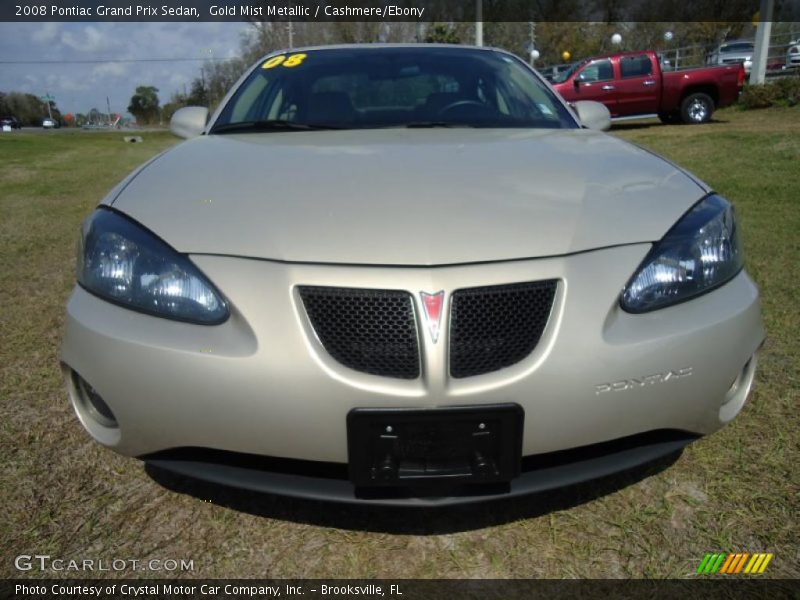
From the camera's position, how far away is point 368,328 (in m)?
1.33

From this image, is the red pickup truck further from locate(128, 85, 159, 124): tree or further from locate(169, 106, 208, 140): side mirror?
locate(128, 85, 159, 124): tree

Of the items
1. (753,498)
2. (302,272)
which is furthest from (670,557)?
(302,272)

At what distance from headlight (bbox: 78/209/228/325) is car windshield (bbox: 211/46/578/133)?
1.01 meters

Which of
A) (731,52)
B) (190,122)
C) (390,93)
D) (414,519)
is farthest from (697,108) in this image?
(414,519)

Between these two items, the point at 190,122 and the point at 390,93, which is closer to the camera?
the point at 390,93

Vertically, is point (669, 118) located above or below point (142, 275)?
below

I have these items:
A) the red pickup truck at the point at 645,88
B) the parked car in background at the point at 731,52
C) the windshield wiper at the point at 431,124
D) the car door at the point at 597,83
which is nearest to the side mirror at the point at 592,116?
the windshield wiper at the point at 431,124

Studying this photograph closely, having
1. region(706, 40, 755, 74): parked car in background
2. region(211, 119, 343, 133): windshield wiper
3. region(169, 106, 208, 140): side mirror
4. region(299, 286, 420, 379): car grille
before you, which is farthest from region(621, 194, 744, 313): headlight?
region(706, 40, 755, 74): parked car in background

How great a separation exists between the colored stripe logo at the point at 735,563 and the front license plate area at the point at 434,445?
60 centimetres

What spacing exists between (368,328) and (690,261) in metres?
0.80

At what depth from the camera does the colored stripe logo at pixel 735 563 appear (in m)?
1.53

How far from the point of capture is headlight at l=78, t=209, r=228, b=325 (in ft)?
4.59

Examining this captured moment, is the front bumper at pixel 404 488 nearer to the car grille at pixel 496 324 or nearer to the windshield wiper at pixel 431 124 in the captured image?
the car grille at pixel 496 324

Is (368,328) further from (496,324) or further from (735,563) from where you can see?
(735,563)
